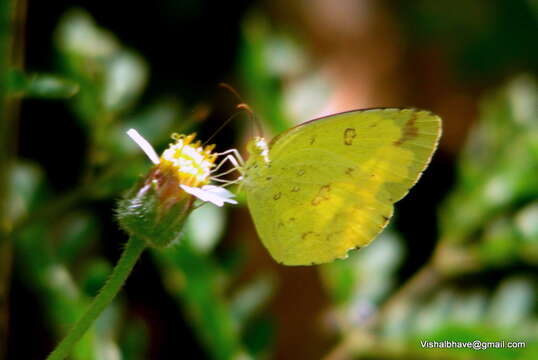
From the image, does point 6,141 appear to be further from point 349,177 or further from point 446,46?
point 446,46

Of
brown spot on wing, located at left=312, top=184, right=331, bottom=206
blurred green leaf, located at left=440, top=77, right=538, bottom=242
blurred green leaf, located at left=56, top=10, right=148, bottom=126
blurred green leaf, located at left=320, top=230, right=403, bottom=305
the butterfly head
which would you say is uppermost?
blurred green leaf, located at left=56, top=10, right=148, bottom=126

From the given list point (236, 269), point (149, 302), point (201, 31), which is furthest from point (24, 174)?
point (201, 31)

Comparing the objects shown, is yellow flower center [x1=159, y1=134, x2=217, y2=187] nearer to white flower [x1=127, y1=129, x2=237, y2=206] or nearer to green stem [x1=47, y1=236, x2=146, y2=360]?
white flower [x1=127, y1=129, x2=237, y2=206]

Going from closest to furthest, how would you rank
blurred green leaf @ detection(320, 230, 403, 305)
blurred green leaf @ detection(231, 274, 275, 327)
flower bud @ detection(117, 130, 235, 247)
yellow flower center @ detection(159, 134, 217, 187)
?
1. flower bud @ detection(117, 130, 235, 247)
2. yellow flower center @ detection(159, 134, 217, 187)
3. blurred green leaf @ detection(231, 274, 275, 327)
4. blurred green leaf @ detection(320, 230, 403, 305)

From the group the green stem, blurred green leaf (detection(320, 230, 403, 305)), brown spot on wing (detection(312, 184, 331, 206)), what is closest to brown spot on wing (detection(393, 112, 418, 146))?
brown spot on wing (detection(312, 184, 331, 206))

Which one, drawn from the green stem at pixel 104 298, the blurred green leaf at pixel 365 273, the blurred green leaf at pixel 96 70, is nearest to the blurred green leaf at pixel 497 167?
the blurred green leaf at pixel 365 273
